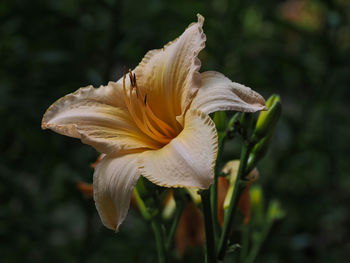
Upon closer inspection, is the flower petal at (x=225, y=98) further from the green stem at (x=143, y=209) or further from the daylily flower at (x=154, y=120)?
the green stem at (x=143, y=209)

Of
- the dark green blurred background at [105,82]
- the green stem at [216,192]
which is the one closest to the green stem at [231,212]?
the green stem at [216,192]

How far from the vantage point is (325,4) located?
135 centimetres

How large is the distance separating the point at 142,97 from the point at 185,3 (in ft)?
2.29

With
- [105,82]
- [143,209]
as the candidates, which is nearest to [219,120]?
[143,209]

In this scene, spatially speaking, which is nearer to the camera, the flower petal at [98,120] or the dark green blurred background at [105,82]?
the flower petal at [98,120]

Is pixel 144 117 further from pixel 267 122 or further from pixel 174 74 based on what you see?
pixel 267 122

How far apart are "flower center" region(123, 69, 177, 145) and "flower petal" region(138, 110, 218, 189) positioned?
80mm

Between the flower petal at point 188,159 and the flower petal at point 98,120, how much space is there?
61mm

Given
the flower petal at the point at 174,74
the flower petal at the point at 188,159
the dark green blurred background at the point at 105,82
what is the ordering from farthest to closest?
the dark green blurred background at the point at 105,82 → the flower petal at the point at 174,74 → the flower petal at the point at 188,159

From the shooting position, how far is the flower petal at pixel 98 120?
57 cm

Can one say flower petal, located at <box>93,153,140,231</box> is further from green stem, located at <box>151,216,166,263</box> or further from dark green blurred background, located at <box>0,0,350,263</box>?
dark green blurred background, located at <box>0,0,350,263</box>

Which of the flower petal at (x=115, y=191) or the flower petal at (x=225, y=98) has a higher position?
the flower petal at (x=225, y=98)

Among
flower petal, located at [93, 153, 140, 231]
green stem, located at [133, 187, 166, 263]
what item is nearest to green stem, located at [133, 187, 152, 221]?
green stem, located at [133, 187, 166, 263]

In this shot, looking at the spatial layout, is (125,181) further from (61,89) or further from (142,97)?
(61,89)
